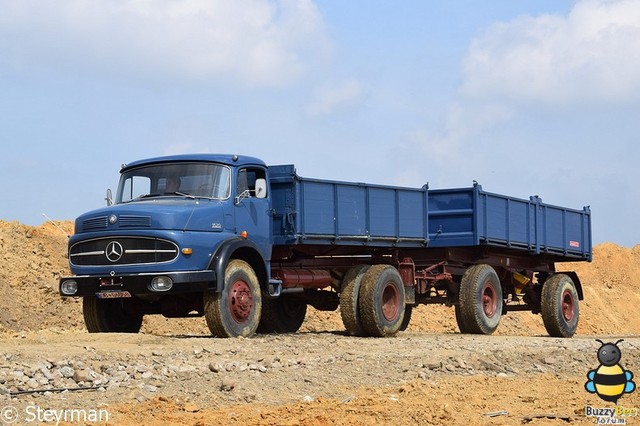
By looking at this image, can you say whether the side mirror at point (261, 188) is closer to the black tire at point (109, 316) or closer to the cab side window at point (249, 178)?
the cab side window at point (249, 178)

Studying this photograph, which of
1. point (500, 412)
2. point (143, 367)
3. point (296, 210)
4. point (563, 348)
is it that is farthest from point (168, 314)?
point (500, 412)

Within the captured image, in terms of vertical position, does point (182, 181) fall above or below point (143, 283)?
above

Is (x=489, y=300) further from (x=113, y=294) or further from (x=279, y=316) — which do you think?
(x=113, y=294)

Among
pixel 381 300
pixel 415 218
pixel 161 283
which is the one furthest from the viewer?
pixel 415 218

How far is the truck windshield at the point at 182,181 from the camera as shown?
1533cm

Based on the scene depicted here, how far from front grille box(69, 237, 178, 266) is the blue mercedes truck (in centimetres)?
2

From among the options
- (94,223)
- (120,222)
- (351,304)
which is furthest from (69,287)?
(351,304)

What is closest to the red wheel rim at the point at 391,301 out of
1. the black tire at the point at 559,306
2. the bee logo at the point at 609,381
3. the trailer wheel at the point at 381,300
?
the trailer wheel at the point at 381,300

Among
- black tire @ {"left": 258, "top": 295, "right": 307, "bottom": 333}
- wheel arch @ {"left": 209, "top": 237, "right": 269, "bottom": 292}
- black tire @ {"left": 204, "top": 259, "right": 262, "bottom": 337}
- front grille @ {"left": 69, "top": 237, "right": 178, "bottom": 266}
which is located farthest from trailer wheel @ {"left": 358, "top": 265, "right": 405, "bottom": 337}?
front grille @ {"left": 69, "top": 237, "right": 178, "bottom": 266}

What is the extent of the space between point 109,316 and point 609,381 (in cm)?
816

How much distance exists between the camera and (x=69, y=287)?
579 inches

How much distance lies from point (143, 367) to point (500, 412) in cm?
389

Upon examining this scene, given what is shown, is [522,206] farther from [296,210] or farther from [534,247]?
[296,210]

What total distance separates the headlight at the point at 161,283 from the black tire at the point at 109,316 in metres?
1.76
